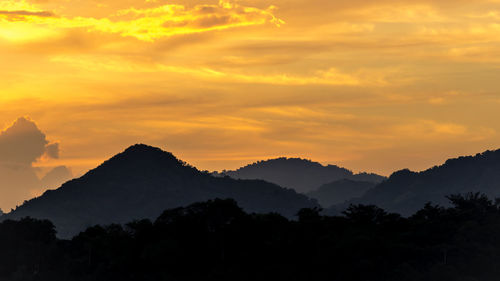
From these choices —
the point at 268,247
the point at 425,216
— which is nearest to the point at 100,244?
the point at 268,247

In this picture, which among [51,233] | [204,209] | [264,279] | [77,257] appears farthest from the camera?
[51,233]

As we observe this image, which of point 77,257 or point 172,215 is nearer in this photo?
point 172,215

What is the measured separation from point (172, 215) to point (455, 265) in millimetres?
43746

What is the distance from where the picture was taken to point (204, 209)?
11806 centimetres

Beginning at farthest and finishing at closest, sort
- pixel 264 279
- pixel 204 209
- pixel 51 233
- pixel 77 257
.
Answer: pixel 51 233
pixel 77 257
pixel 204 209
pixel 264 279

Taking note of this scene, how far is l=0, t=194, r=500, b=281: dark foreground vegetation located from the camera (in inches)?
4424

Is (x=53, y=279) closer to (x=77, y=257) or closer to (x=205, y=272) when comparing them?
(x=77, y=257)

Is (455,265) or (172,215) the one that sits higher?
(172,215)

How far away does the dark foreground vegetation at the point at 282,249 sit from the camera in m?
112

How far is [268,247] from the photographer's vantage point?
368 ft

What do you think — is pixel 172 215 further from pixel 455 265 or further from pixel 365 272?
pixel 455 265

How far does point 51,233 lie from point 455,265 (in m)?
74.4

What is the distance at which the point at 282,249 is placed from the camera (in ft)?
371

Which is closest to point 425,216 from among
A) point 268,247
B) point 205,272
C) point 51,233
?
point 268,247
